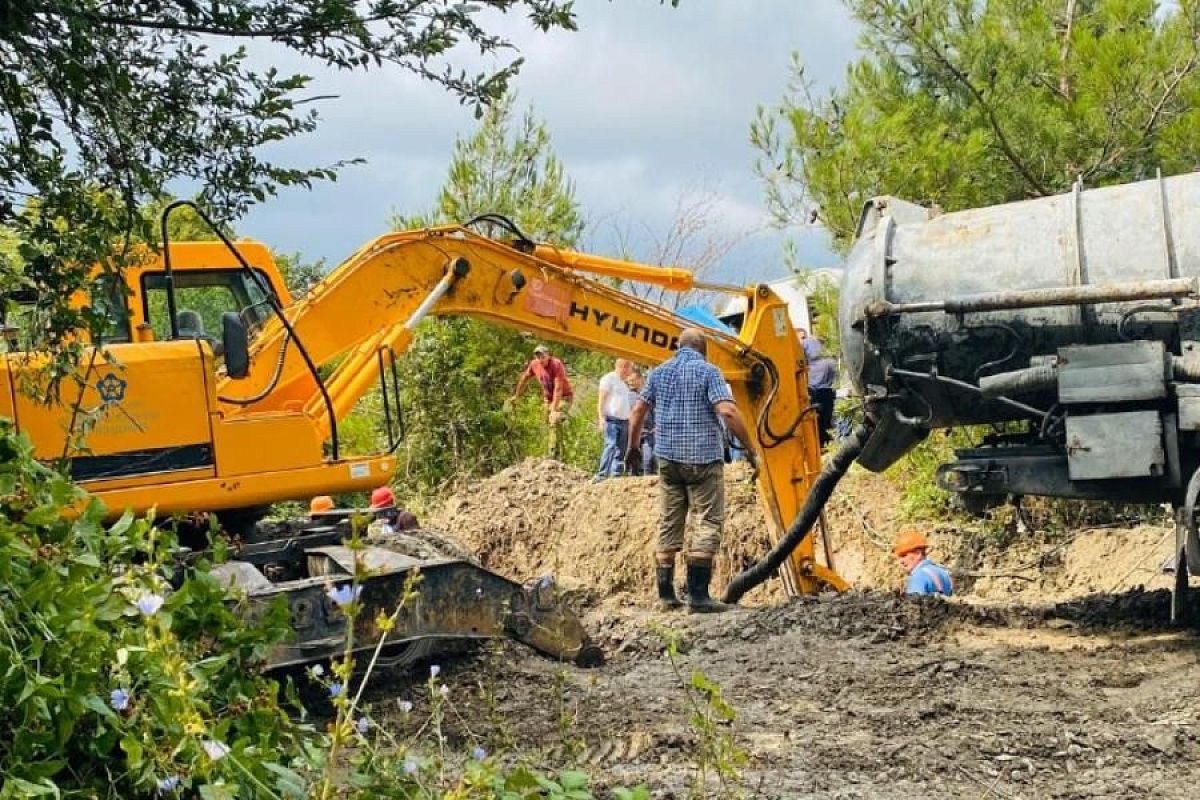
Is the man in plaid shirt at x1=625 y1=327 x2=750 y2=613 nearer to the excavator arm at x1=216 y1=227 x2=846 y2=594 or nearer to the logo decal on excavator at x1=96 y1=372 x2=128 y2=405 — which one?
the excavator arm at x1=216 y1=227 x2=846 y2=594

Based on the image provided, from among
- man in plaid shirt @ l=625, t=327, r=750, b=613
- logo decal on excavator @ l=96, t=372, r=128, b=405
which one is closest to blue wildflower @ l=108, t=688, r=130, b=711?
logo decal on excavator @ l=96, t=372, r=128, b=405

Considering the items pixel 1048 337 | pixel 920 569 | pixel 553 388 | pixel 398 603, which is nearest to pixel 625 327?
pixel 920 569

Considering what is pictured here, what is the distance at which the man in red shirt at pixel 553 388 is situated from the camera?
1706 cm

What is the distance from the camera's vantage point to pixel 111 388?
7027mm

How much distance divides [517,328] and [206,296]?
2.14 metres

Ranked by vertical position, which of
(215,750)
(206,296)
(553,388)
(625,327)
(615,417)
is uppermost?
(206,296)

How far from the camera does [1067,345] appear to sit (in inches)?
296

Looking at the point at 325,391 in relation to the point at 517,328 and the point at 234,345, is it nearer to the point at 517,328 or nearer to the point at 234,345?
the point at 234,345

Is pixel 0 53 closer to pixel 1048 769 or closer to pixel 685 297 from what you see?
pixel 1048 769

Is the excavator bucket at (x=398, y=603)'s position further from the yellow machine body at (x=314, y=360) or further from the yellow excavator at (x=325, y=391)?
the yellow machine body at (x=314, y=360)

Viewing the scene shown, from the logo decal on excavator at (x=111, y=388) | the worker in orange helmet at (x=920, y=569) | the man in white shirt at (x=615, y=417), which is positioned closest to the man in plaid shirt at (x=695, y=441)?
the worker in orange helmet at (x=920, y=569)

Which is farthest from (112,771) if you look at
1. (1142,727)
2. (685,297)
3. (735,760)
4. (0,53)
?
(685,297)

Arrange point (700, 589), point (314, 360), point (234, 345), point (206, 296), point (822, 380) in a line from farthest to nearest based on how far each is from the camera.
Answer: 1. point (822, 380)
2. point (206, 296)
3. point (700, 589)
4. point (314, 360)
5. point (234, 345)

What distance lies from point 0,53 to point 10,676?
1.94 meters
